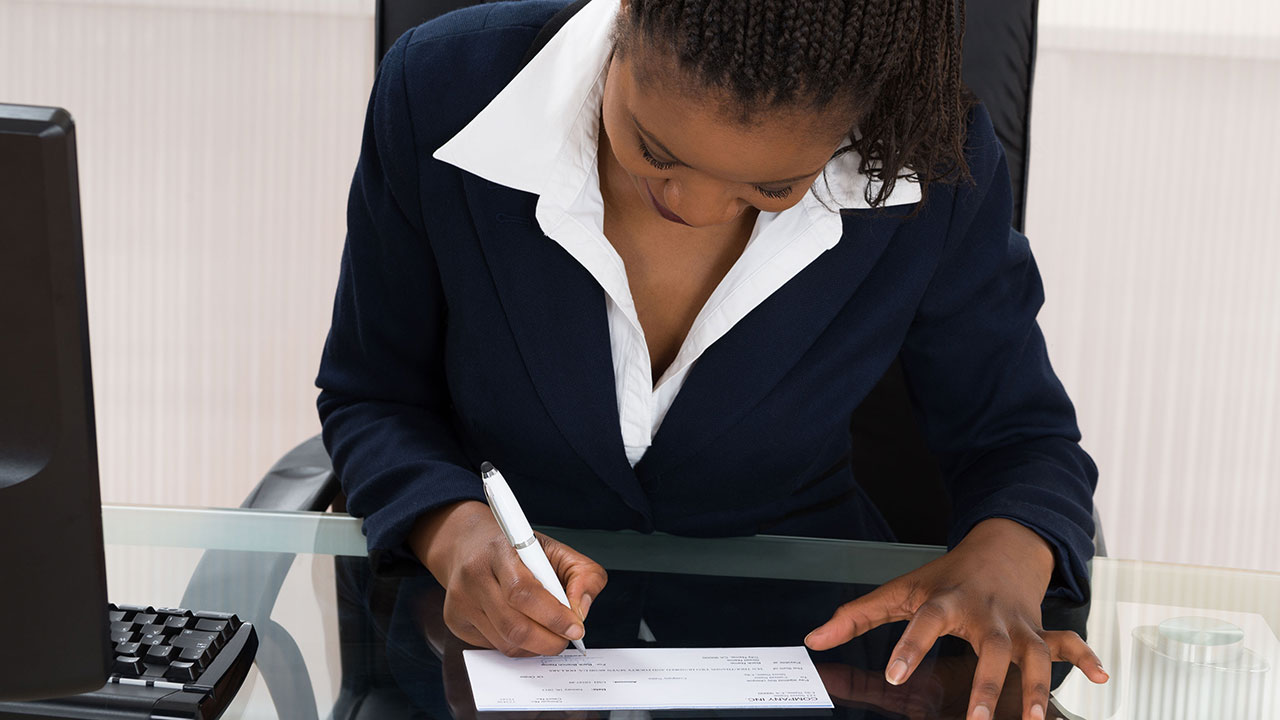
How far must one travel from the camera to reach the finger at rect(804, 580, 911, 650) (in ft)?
3.21

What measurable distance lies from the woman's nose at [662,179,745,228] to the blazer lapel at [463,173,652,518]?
21 centimetres

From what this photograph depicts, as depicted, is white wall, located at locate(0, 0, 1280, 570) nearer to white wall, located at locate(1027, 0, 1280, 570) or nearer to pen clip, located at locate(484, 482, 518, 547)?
white wall, located at locate(1027, 0, 1280, 570)

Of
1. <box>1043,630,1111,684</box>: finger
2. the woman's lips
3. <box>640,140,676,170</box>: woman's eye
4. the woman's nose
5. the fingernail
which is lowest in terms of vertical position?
<box>1043,630,1111,684</box>: finger

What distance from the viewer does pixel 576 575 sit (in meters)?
0.97

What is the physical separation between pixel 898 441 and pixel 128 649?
98 cm

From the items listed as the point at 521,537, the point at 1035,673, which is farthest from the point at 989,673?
the point at 521,537

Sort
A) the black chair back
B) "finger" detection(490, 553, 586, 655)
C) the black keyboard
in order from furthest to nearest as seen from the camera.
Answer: the black chair back
"finger" detection(490, 553, 586, 655)
the black keyboard

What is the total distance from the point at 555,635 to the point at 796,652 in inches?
7.8

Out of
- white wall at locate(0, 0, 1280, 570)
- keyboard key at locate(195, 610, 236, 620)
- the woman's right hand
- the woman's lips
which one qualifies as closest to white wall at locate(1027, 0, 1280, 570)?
white wall at locate(0, 0, 1280, 570)

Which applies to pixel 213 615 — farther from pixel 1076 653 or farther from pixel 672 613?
pixel 1076 653

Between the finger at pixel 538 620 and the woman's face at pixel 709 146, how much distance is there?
1.04ft

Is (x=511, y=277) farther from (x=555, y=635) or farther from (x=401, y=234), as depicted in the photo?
(x=555, y=635)

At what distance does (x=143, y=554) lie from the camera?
3.67 ft

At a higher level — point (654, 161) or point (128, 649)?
point (654, 161)
